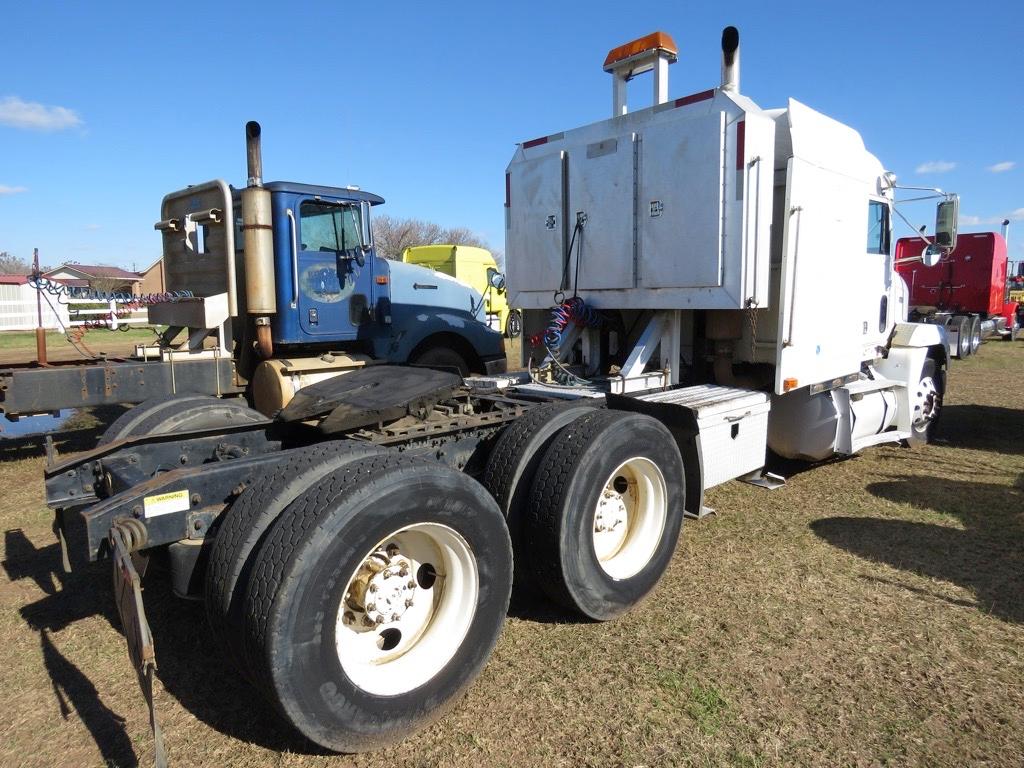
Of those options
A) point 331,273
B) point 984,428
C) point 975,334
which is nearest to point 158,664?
point 331,273

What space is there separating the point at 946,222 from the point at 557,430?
196 inches

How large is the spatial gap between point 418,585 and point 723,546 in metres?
2.67

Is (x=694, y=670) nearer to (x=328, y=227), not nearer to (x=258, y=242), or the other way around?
(x=258, y=242)

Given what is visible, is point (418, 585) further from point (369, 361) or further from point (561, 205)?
point (369, 361)

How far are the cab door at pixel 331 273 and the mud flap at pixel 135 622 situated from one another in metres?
5.19

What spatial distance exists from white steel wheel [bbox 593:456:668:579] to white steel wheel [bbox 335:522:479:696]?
1098 millimetres

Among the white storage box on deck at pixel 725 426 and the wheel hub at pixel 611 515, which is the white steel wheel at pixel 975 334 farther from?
the wheel hub at pixel 611 515

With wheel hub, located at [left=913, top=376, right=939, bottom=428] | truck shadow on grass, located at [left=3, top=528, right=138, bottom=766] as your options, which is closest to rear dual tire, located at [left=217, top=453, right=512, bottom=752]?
truck shadow on grass, located at [left=3, top=528, right=138, bottom=766]

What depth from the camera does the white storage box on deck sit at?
485 centimetres

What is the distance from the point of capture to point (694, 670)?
344 cm

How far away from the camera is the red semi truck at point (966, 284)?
1861 centimetres

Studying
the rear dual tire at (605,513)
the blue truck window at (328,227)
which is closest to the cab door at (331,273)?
the blue truck window at (328,227)

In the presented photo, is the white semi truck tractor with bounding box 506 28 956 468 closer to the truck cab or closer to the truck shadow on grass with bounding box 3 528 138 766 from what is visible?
the truck cab

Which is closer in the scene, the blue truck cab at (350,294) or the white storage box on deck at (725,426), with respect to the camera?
the white storage box on deck at (725,426)
